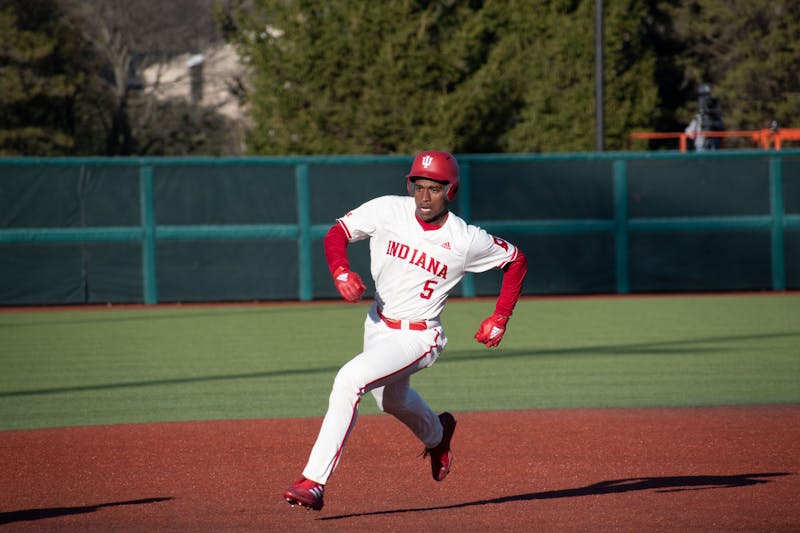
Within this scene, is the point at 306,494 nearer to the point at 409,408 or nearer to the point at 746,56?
the point at 409,408

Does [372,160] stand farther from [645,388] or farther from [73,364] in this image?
[645,388]

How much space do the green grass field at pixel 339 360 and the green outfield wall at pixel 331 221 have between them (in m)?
0.85

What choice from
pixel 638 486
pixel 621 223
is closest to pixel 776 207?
pixel 621 223

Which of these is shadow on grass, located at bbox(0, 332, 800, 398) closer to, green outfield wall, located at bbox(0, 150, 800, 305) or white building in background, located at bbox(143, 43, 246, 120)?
green outfield wall, located at bbox(0, 150, 800, 305)

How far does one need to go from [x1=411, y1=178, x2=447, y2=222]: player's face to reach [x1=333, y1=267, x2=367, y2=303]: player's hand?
51 centimetres

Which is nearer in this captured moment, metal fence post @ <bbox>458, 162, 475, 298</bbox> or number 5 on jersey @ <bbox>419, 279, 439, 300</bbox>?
number 5 on jersey @ <bbox>419, 279, 439, 300</bbox>

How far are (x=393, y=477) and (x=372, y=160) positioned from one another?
12.8 m

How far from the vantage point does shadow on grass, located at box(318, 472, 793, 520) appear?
6.30m

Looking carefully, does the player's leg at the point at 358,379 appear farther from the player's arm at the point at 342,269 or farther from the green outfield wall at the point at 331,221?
the green outfield wall at the point at 331,221

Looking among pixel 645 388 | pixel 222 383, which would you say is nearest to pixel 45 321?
pixel 222 383

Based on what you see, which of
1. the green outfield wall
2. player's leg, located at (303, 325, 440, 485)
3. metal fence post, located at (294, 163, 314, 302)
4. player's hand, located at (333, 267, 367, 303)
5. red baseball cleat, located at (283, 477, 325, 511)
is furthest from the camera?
metal fence post, located at (294, 163, 314, 302)

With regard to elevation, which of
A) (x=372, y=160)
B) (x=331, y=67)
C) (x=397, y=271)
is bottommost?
(x=397, y=271)

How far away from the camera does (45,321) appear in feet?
57.1

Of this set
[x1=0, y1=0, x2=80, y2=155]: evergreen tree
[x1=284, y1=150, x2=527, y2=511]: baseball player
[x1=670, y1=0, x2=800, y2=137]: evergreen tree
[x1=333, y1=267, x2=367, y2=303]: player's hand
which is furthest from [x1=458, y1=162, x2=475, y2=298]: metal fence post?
[x1=670, y1=0, x2=800, y2=137]: evergreen tree
